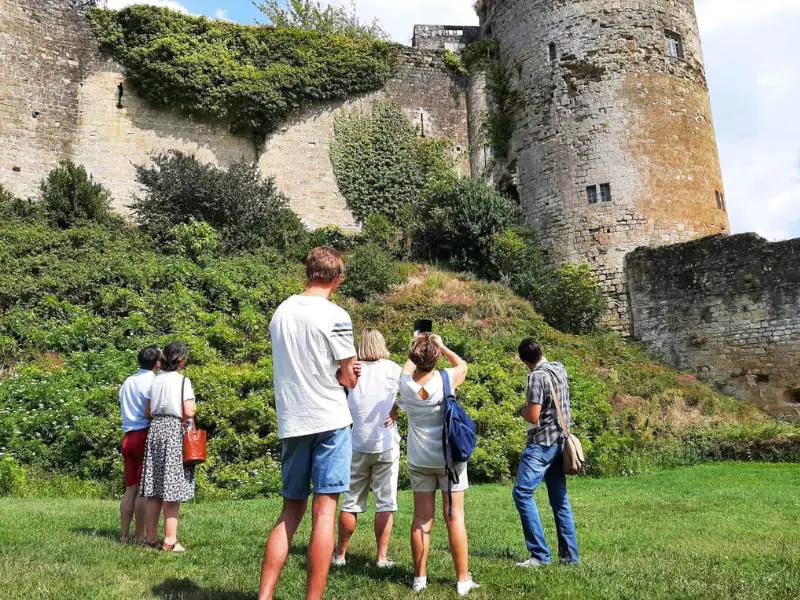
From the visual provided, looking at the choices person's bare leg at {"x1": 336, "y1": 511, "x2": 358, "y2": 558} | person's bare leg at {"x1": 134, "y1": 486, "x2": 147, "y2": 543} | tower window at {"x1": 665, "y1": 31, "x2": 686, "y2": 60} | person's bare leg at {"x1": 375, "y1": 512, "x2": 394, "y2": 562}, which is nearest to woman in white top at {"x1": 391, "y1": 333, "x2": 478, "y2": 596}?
person's bare leg at {"x1": 375, "y1": 512, "x2": 394, "y2": 562}

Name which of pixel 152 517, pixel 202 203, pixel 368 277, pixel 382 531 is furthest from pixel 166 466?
pixel 202 203

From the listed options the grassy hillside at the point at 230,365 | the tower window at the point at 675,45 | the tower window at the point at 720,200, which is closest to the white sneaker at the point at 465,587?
the grassy hillside at the point at 230,365

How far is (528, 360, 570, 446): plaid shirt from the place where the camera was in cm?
488

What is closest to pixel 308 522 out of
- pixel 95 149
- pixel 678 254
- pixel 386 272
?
pixel 386 272

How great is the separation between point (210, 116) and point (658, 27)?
1439cm

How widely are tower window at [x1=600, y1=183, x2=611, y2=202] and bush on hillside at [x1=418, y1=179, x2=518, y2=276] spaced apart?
2.69 meters

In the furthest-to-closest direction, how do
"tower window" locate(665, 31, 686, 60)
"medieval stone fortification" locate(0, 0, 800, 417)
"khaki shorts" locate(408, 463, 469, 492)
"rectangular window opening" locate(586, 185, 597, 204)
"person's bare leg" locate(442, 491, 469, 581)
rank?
"tower window" locate(665, 31, 686, 60) → "rectangular window opening" locate(586, 185, 597, 204) → "medieval stone fortification" locate(0, 0, 800, 417) → "khaki shorts" locate(408, 463, 469, 492) → "person's bare leg" locate(442, 491, 469, 581)

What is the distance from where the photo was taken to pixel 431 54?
24.1 m

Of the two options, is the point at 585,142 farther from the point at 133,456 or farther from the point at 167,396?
the point at 133,456

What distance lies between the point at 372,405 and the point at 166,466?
165 centimetres

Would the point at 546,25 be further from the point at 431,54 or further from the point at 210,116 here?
the point at 210,116

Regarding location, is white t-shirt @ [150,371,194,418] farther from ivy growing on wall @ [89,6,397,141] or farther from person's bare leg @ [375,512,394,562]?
ivy growing on wall @ [89,6,397,141]

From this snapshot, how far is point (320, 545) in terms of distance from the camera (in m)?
3.24

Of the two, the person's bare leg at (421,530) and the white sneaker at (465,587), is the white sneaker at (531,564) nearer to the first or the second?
the white sneaker at (465,587)
